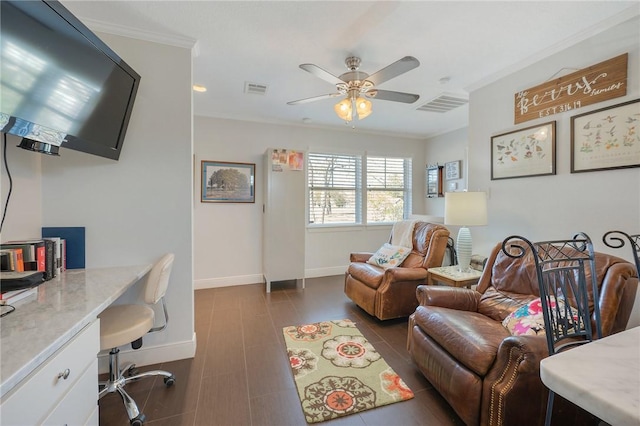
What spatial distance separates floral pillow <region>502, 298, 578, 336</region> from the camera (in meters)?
1.49

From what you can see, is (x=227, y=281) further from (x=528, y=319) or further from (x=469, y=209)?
(x=528, y=319)

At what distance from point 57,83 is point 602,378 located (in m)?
2.40

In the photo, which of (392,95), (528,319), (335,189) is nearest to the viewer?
(528,319)

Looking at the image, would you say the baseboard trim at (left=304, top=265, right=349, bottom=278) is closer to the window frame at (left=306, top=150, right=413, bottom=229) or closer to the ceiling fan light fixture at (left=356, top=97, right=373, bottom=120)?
the window frame at (left=306, top=150, right=413, bottom=229)

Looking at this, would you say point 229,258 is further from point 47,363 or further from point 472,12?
point 472,12

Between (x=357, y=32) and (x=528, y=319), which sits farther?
(x=357, y=32)

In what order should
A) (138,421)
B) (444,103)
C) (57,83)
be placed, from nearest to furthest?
(57,83) → (138,421) → (444,103)

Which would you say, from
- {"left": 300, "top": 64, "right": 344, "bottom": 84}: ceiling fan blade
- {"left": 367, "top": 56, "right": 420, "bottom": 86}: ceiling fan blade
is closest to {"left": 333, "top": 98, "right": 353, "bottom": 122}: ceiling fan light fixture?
{"left": 300, "top": 64, "right": 344, "bottom": 84}: ceiling fan blade

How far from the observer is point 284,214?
3803 millimetres

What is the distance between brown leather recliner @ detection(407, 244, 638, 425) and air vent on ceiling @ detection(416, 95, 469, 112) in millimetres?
2155

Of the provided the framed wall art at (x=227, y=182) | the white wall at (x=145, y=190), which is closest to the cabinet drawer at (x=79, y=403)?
the white wall at (x=145, y=190)

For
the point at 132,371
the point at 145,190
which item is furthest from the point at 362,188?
the point at 132,371

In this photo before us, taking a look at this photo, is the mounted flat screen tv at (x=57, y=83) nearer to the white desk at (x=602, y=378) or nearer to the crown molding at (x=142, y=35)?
the crown molding at (x=142, y=35)

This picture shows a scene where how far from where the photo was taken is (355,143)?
4668 millimetres
